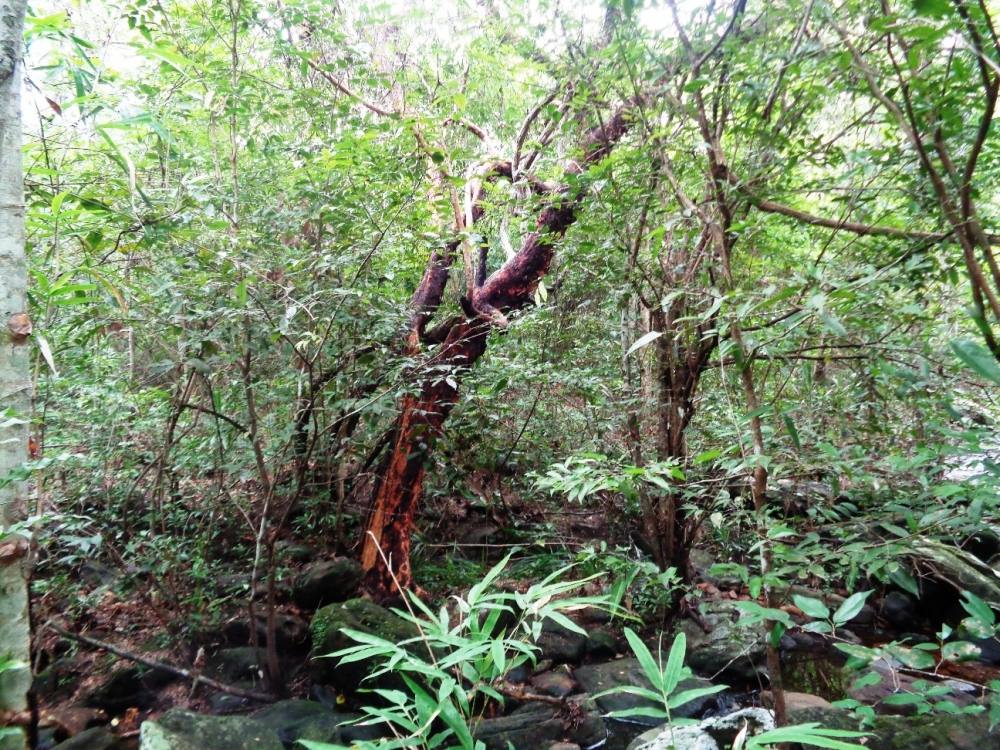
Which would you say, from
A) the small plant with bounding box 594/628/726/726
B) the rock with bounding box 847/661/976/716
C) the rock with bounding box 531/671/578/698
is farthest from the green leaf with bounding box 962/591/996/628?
the rock with bounding box 531/671/578/698

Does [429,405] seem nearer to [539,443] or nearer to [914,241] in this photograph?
[539,443]

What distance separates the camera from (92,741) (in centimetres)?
276

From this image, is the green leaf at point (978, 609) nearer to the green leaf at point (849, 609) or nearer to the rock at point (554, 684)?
the green leaf at point (849, 609)

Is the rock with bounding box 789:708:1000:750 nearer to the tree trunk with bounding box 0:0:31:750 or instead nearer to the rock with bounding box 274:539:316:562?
the tree trunk with bounding box 0:0:31:750

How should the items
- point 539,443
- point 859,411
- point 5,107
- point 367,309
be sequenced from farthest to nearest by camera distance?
point 539,443, point 367,309, point 859,411, point 5,107

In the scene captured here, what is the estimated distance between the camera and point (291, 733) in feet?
9.21

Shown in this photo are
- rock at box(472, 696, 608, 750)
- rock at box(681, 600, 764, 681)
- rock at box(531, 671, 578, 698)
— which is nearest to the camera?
rock at box(472, 696, 608, 750)

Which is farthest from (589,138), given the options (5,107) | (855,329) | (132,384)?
(132,384)

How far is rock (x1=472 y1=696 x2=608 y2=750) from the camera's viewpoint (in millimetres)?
2887

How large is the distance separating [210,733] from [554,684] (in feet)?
6.79

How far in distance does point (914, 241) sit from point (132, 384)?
3990mm

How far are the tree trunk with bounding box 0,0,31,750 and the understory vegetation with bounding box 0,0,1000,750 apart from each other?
0.07m

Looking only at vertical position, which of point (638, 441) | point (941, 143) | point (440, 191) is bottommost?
point (638, 441)

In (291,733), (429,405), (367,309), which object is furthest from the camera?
(429,405)
